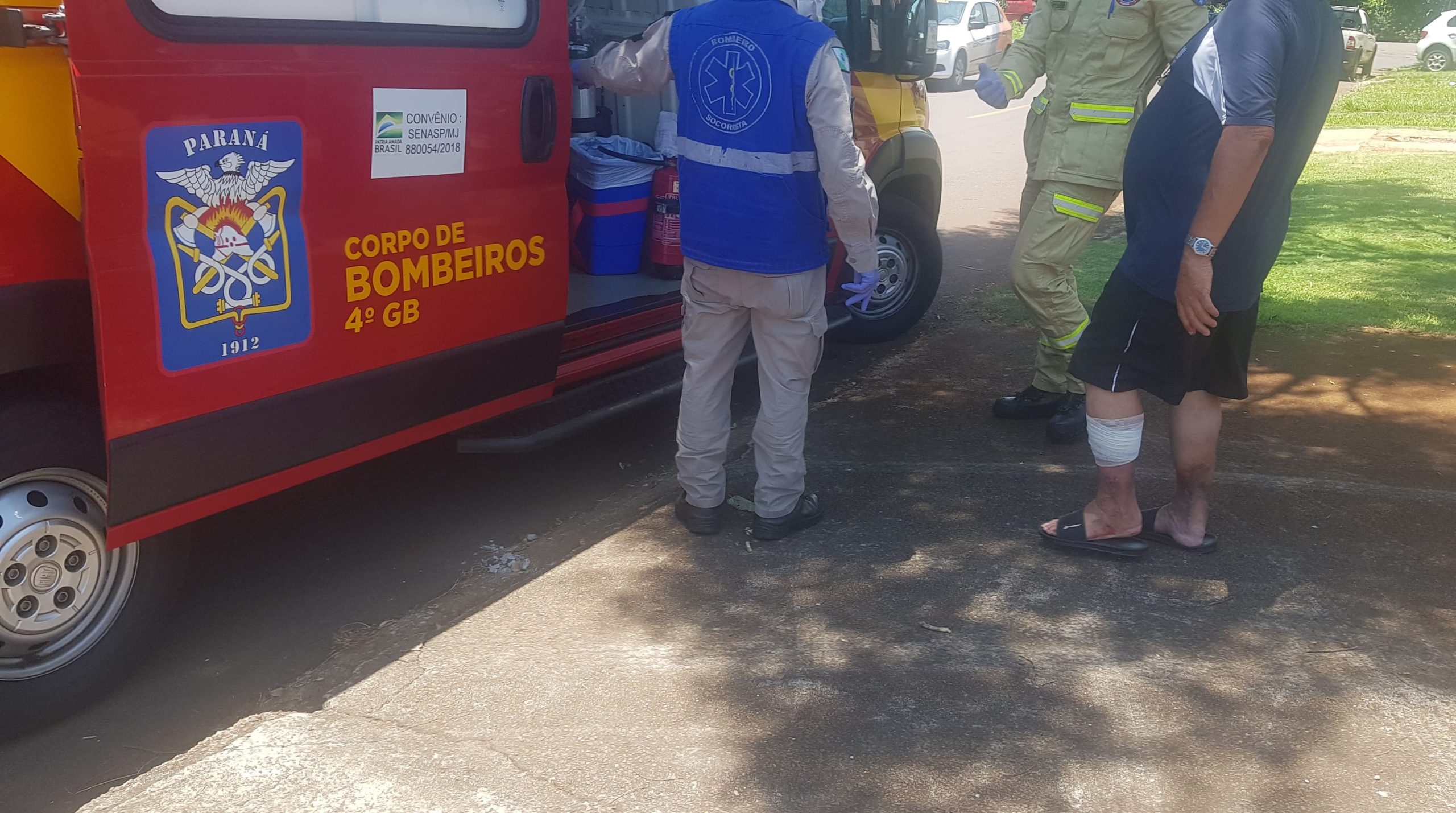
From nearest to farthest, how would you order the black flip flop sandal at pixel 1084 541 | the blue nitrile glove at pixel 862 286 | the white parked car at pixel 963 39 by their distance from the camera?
the black flip flop sandal at pixel 1084 541, the blue nitrile glove at pixel 862 286, the white parked car at pixel 963 39

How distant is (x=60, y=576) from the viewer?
2.96 meters

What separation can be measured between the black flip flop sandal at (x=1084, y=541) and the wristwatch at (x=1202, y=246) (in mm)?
913

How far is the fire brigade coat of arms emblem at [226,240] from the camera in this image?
2846 mm

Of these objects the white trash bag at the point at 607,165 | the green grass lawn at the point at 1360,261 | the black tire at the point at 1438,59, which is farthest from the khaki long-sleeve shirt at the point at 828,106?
the black tire at the point at 1438,59

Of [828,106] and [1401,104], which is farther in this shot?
[1401,104]

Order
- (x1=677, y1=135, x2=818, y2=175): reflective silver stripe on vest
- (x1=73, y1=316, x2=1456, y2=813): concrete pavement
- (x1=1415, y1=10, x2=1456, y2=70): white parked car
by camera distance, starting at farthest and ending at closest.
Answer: (x1=1415, y1=10, x2=1456, y2=70): white parked car
(x1=677, y1=135, x2=818, y2=175): reflective silver stripe on vest
(x1=73, y1=316, x2=1456, y2=813): concrete pavement

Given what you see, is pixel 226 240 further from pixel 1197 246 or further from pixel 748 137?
pixel 1197 246

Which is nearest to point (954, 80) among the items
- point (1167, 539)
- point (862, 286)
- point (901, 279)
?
point (901, 279)

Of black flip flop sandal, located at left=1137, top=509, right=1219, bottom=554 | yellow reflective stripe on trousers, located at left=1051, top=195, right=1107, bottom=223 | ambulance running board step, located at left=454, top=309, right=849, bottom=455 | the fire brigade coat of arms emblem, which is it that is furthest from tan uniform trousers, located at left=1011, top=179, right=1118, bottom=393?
the fire brigade coat of arms emblem

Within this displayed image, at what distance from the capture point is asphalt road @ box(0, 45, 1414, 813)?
3012mm

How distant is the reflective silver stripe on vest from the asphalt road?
53.3 inches

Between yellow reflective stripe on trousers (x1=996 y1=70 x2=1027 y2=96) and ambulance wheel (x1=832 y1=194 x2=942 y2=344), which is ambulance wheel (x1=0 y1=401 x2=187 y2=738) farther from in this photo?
ambulance wheel (x1=832 y1=194 x2=942 y2=344)

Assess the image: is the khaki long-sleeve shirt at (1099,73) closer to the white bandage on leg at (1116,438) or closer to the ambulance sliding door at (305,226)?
the white bandage on leg at (1116,438)

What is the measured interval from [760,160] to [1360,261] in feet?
18.8
